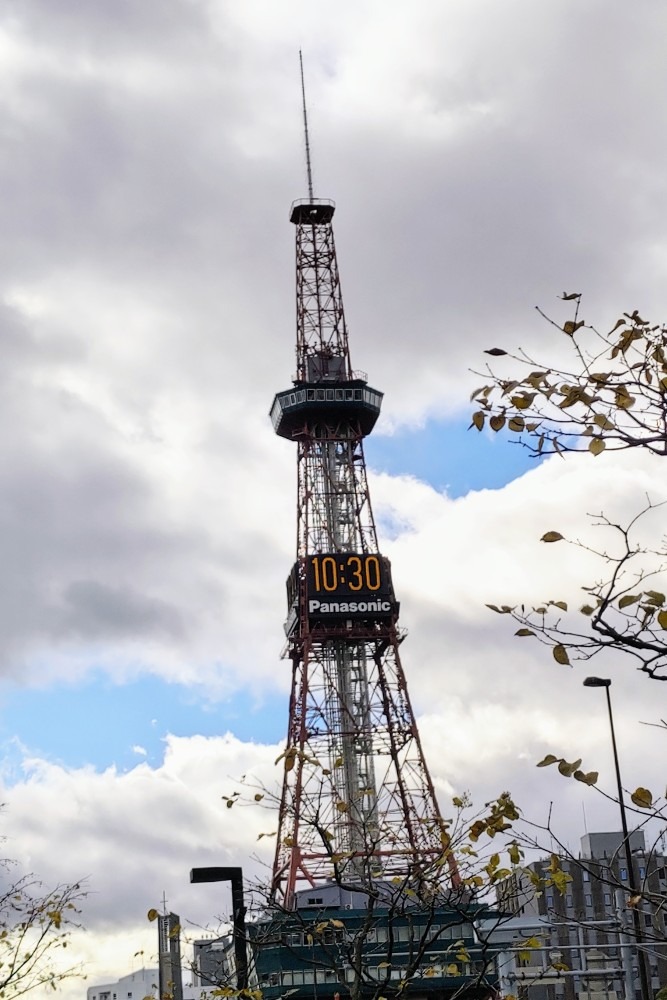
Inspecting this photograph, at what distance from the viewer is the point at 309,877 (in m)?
86.8

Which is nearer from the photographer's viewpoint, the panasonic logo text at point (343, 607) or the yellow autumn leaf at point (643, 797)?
the yellow autumn leaf at point (643, 797)

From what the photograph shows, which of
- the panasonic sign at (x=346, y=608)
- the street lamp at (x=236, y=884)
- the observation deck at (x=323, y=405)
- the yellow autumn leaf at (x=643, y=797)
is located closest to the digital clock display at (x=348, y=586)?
the panasonic sign at (x=346, y=608)

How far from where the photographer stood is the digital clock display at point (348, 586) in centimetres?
9612

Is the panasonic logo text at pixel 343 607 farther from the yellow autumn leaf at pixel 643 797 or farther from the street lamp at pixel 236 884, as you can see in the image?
the yellow autumn leaf at pixel 643 797

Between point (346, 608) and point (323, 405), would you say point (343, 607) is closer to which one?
point (346, 608)

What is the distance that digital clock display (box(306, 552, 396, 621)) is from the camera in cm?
9612

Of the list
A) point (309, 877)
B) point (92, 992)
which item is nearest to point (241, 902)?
point (309, 877)

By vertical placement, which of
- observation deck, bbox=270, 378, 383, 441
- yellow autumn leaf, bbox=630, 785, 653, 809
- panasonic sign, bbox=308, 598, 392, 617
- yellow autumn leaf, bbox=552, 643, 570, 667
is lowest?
yellow autumn leaf, bbox=630, 785, 653, 809

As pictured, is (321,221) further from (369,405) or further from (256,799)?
(256,799)

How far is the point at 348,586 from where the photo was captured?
97125 mm

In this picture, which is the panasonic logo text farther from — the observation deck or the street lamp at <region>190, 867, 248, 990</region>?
the street lamp at <region>190, 867, 248, 990</region>

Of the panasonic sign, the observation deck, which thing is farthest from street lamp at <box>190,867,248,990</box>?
the observation deck

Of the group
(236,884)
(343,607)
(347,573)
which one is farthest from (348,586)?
(236,884)

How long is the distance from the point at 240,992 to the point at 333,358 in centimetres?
8913
